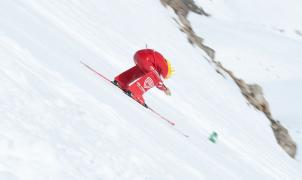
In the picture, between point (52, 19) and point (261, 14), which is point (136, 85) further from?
point (261, 14)

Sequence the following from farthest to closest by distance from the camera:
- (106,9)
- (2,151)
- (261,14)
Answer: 1. (261,14)
2. (106,9)
3. (2,151)

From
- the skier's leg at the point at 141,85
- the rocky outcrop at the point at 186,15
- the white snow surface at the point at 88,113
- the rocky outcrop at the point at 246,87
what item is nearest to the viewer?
the white snow surface at the point at 88,113

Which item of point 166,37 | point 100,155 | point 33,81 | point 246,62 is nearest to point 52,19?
point 33,81

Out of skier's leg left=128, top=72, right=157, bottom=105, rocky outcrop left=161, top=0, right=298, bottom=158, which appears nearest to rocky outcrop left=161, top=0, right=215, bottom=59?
rocky outcrop left=161, top=0, right=298, bottom=158

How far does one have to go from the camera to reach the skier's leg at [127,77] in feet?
36.0

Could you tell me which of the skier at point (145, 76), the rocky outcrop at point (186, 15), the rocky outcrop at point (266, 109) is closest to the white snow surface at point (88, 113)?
the skier at point (145, 76)

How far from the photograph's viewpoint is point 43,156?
4.65 m

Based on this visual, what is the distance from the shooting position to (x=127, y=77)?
11102 millimetres

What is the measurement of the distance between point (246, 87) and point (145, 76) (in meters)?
22.5

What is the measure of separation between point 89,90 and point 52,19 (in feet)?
16.7

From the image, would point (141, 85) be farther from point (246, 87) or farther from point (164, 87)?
point (246, 87)

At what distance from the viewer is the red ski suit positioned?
10953 mm

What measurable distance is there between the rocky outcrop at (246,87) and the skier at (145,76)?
57.2 feet

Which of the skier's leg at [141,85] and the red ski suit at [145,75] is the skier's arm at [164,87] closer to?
the red ski suit at [145,75]
